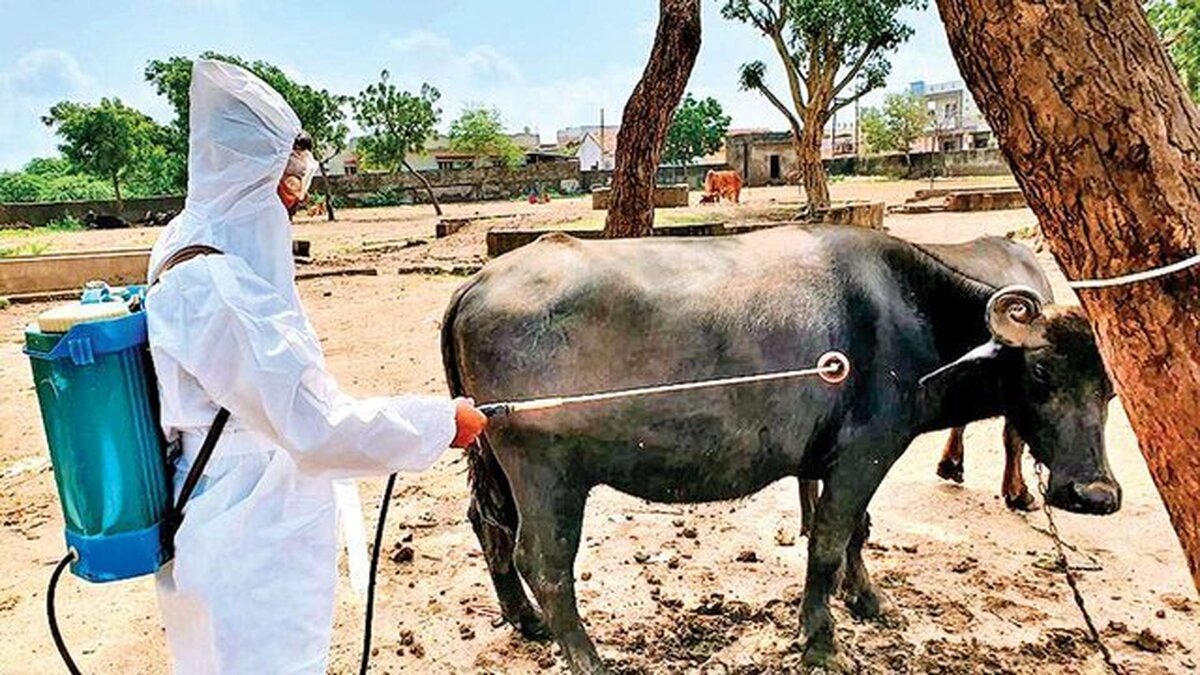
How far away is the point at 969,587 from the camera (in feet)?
13.7

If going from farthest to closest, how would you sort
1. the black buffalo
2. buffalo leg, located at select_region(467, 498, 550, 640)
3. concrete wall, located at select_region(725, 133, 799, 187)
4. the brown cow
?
concrete wall, located at select_region(725, 133, 799, 187) → the brown cow → buffalo leg, located at select_region(467, 498, 550, 640) → the black buffalo

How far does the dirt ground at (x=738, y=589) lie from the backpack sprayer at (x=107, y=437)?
5.95 feet

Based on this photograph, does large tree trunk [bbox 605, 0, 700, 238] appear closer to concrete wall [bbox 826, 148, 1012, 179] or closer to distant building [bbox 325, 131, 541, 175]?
concrete wall [bbox 826, 148, 1012, 179]

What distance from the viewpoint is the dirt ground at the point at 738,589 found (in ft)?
12.1

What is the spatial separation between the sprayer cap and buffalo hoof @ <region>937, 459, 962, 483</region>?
15.6 ft

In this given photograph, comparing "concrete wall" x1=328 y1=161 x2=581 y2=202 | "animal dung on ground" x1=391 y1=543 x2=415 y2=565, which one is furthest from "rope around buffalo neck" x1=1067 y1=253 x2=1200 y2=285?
"concrete wall" x1=328 y1=161 x2=581 y2=202

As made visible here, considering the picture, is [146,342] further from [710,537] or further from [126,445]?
[710,537]

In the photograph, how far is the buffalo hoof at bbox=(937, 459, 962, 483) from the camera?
214 inches

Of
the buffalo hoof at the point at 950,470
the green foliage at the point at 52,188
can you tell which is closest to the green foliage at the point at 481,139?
the green foliage at the point at 52,188

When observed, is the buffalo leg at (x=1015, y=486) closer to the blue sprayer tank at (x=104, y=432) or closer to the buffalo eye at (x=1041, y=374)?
the buffalo eye at (x=1041, y=374)

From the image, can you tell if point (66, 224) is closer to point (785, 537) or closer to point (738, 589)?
point (785, 537)

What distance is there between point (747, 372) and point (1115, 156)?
1641mm

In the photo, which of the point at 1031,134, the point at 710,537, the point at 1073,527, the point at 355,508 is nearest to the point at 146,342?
the point at 355,508

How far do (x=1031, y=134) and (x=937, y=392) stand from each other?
5.90 ft
